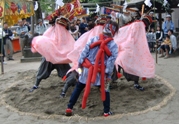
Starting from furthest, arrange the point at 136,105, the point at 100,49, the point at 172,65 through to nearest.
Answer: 1. the point at 172,65
2. the point at 136,105
3. the point at 100,49

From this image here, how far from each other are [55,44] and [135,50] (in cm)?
165

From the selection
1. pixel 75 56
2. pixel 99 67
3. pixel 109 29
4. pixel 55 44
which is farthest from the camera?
pixel 55 44

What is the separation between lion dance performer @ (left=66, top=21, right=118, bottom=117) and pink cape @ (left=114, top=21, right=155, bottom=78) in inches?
49.3

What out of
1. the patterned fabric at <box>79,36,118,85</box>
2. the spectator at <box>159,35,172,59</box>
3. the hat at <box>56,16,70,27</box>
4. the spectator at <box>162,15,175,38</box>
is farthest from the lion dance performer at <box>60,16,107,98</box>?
the spectator at <box>162,15,175,38</box>

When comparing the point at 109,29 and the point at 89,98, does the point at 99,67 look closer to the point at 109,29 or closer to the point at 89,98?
the point at 109,29

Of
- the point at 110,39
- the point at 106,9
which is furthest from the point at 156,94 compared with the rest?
the point at 106,9

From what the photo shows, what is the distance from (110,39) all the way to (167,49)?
7.29 metres

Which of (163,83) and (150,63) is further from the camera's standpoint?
(163,83)

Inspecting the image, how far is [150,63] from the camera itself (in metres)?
6.06

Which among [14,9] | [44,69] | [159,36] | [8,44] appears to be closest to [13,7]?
[14,9]

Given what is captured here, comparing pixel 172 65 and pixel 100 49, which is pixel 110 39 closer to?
pixel 100 49

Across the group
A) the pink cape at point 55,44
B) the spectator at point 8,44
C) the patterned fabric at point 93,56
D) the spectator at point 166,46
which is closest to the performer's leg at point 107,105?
the patterned fabric at point 93,56

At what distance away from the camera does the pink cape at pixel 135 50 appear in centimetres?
586

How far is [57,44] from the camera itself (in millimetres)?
5941
